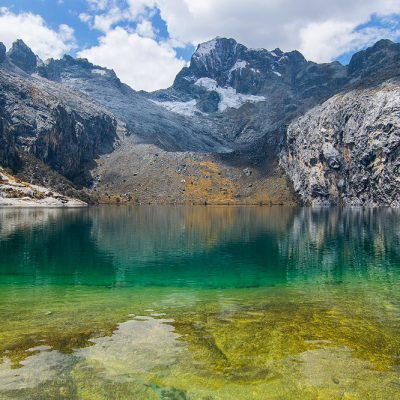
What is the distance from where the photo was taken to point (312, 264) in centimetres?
5231

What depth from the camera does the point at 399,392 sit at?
50.1ft

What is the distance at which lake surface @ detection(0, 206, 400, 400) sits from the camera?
15.9 metres

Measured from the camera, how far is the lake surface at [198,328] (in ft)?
52.1

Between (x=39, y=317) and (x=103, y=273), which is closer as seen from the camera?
(x=39, y=317)

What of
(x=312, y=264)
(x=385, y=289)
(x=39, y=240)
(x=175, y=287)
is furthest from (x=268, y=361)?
(x=39, y=240)

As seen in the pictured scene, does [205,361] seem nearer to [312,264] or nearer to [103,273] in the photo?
[103,273]

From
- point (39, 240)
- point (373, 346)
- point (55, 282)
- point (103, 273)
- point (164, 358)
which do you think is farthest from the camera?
point (39, 240)

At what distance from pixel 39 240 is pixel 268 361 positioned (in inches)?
2446

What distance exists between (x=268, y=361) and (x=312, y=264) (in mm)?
35960

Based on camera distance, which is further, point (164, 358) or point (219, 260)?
point (219, 260)

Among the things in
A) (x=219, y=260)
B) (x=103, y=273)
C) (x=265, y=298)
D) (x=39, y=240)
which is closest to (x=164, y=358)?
(x=265, y=298)

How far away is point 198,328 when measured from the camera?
23.3 m

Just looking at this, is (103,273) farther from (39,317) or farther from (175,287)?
(39,317)

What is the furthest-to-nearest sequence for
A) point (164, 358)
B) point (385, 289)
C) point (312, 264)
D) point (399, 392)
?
point (312, 264) < point (385, 289) < point (164, 358) < point (399, 392)
